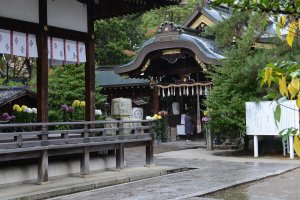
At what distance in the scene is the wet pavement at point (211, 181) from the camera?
28.5 feet

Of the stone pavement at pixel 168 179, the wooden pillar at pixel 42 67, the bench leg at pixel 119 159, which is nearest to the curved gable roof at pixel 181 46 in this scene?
the stone pavement at pixel 168 179

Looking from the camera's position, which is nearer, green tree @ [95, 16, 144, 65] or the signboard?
the signboard

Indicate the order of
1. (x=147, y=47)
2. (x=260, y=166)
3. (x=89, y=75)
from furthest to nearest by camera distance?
(x=147, y=47)
(x=260, y=166)
(x=89, y=75)

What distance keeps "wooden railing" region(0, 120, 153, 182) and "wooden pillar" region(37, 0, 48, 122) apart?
42 cm

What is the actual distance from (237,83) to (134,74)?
874cm

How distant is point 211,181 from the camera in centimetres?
1045

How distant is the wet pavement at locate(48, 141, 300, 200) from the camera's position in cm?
869

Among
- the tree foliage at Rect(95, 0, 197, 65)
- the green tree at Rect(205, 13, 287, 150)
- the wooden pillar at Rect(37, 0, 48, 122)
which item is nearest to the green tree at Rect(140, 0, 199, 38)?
the tree foliage at Rect(95, 0, 197, 65)

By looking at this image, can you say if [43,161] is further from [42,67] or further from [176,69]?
[176,69]

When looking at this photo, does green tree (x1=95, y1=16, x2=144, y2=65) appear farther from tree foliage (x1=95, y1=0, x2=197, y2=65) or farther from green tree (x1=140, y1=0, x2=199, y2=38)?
green tree (x1=140, y1=0, x2=199, y2=38)

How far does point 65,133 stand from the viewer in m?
10.4

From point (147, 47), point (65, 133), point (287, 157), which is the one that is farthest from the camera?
point (147, 47)

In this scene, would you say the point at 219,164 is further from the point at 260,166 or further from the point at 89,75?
the point at 89,75

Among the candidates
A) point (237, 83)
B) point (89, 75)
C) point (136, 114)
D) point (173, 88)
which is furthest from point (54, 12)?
point (136, 114)
